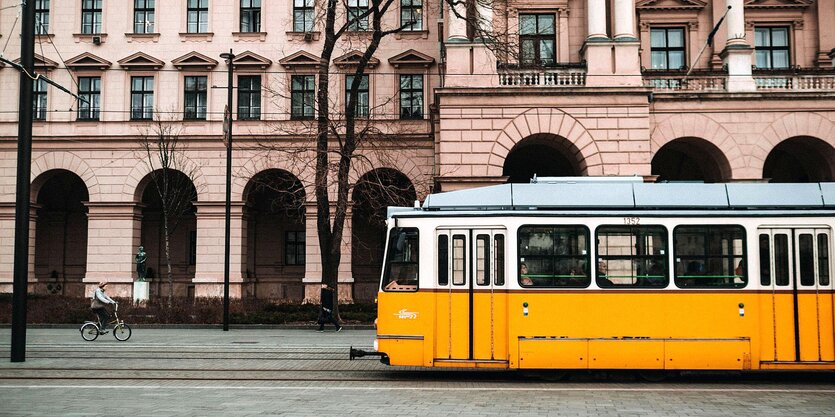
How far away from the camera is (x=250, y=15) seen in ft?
126

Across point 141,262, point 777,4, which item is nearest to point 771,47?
point 777,4

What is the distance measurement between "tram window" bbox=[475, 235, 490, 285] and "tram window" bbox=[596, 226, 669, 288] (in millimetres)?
1859

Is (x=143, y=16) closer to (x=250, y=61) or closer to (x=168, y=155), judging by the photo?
(x=250, y=61)

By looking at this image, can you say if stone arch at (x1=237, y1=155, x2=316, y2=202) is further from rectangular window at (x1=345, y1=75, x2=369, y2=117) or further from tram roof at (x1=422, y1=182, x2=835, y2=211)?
tram roof at (x1=422, y1=182, x2=835, y2=211)

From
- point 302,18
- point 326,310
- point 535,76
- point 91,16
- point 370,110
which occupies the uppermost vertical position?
point 91,16

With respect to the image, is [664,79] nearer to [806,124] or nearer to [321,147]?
[806,124]

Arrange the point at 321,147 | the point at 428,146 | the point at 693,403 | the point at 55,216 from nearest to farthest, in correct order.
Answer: the point at 693,403 → the point at 321,147 → the point at 428,146 → the point at 55,216

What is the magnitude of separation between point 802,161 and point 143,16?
31.5 meters

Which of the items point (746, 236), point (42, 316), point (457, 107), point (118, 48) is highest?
point (118, 48)

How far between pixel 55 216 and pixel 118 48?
391 inches

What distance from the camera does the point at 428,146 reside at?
37.0m

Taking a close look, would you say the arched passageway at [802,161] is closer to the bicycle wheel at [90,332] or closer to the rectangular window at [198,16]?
the bicycle wheel at [90,332]

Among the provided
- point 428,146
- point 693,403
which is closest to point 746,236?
point 693,403

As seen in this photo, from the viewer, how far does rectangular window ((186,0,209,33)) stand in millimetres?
Result: 38281
